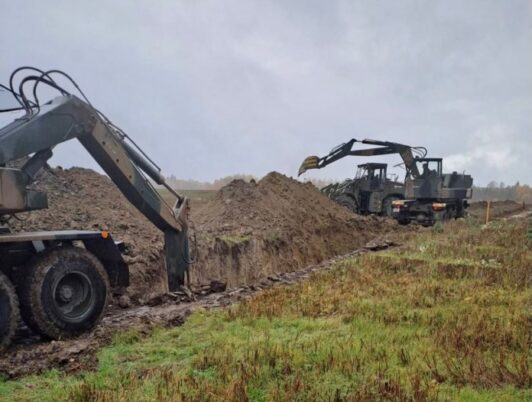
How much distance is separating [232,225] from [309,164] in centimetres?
1138

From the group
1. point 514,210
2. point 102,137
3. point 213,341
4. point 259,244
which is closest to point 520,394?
point 213,341

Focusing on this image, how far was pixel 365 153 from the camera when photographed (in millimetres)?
26062

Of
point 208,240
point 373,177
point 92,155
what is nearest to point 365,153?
point 373,177

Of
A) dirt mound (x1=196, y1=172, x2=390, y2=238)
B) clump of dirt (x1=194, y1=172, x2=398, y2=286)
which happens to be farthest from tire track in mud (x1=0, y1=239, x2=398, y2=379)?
dirt mound (x1=196, y1=172, x2=390, y2=238)

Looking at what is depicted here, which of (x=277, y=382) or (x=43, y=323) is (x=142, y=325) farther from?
(x=277, y=382)

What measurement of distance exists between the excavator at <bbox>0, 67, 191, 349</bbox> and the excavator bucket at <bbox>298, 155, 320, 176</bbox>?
62.2 feet

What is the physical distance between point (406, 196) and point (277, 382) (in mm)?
20436

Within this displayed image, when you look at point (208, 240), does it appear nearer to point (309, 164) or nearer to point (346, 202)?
point (346, 202)

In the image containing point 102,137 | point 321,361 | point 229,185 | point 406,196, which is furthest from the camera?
point 406,196

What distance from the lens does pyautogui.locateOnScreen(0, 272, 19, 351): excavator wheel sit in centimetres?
573

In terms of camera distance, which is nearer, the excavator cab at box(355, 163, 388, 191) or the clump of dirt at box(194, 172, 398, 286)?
the clump of dirt at box(194, 172, 398, 286)

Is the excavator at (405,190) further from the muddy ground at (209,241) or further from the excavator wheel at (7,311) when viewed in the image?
the excavator wheel at (7,311)

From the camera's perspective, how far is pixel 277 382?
461 centimetres

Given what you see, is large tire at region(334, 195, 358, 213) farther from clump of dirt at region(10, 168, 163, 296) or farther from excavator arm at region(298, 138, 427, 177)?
clump of dirt at region(10, 168, 163, 296)
